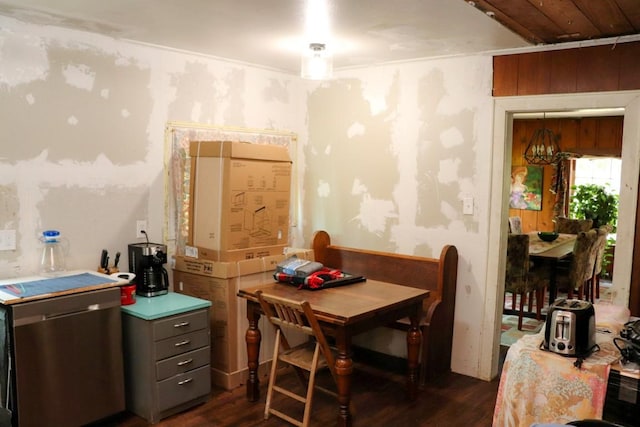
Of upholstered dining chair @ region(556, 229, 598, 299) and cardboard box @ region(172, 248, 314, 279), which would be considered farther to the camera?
upholstered dining chair @ region(556, 229, 598, 299)

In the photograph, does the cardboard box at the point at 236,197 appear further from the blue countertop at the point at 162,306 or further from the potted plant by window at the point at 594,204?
the potted plant by window at the point at 594,204

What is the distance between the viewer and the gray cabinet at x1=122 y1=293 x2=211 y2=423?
3.05 meters

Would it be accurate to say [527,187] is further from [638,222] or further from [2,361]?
[2,361]

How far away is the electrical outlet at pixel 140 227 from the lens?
3611 millimetres

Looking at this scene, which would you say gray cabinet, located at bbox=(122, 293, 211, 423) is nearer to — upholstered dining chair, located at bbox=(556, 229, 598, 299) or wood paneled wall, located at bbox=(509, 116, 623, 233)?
upholstered dining chair, located at bbox=(556, 229, 598, 299)

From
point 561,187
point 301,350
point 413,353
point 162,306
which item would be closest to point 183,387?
point 162,306

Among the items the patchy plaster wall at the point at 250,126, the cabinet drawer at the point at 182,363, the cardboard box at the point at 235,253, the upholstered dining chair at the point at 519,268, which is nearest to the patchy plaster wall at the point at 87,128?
the patchy plaster wall at the point at 250,126

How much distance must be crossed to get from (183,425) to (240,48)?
250cm

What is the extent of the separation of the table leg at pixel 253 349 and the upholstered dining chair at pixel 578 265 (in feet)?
11.6

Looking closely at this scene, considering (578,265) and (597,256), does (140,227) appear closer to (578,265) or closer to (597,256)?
(578,265)

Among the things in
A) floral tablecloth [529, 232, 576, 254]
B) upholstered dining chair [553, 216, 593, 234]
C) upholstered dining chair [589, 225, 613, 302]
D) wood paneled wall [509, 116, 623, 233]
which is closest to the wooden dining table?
floral tablecloth [529, 232, 576, 254]

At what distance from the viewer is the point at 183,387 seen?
3.19 meters

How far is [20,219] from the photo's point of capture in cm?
306

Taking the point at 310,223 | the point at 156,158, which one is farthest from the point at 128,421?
the point at 310,223
